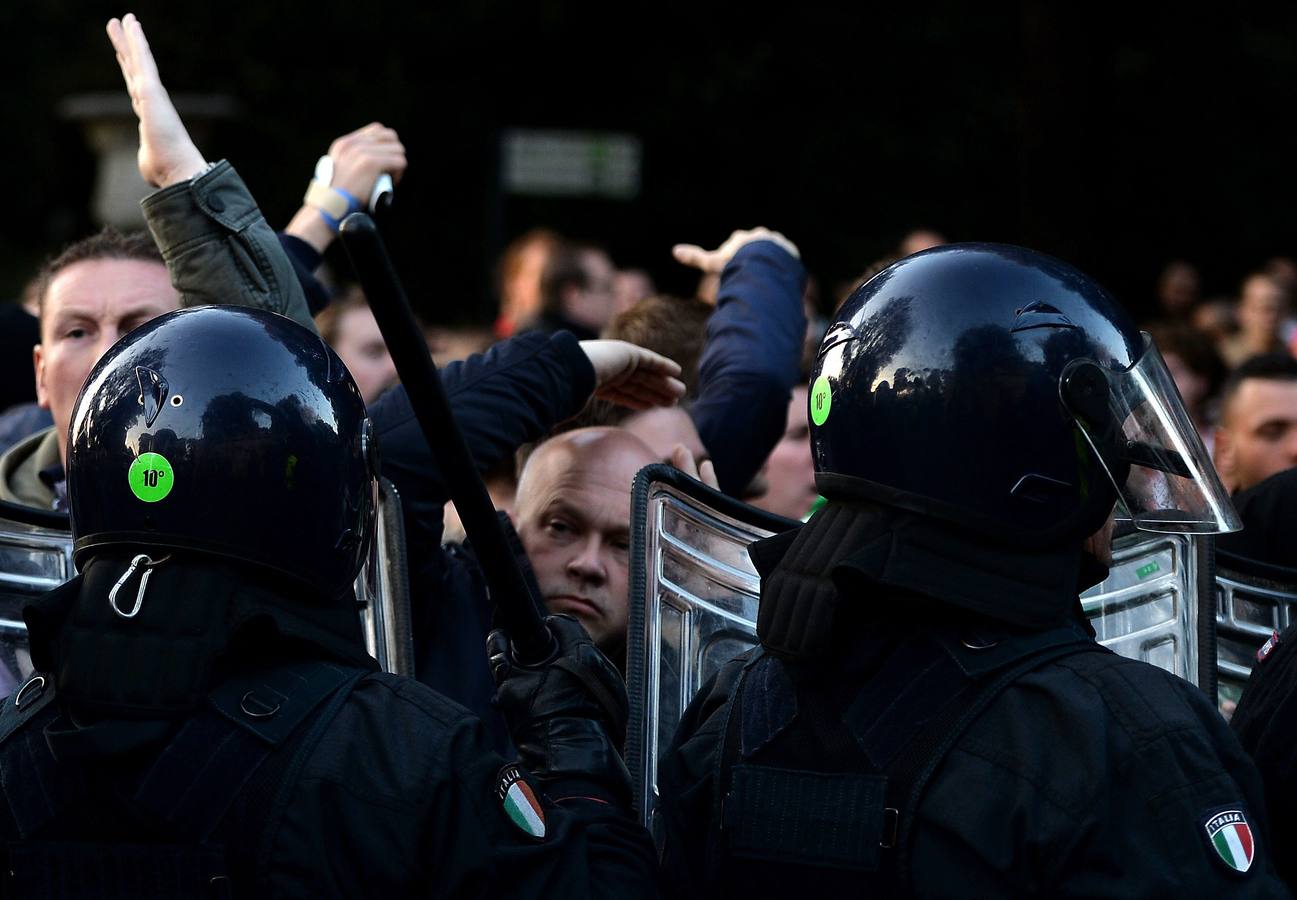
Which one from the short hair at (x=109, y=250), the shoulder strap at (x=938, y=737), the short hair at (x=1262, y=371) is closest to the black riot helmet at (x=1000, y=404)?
the shoulder strap at (x=938, y=737)

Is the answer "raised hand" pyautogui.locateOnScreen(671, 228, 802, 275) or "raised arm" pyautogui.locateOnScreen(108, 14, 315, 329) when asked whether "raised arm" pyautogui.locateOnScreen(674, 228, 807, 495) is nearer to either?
"raised hand" pyautogui.locateOnScreen(671, 228, 802, 275)

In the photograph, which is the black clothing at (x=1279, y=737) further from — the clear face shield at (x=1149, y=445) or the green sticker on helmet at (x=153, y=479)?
the green sticker on helmet at (x=153, y=479)

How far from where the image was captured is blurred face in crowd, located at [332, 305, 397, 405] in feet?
19.0

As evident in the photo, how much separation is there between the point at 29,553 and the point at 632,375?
1249 mm

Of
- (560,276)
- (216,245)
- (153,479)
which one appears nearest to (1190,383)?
(560,276)

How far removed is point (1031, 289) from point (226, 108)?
11.1 metres

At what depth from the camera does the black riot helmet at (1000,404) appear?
88.4 inches

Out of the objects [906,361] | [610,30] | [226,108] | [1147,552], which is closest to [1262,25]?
[610,30]

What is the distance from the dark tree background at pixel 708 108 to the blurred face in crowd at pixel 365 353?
8.77 meters

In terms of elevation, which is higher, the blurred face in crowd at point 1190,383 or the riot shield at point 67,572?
the blurred face in crowd at point 1190,383

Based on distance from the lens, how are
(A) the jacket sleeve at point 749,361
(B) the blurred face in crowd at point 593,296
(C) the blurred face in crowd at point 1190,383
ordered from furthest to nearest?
1. (B) the blurred face in crowd at point 593,296
2. (C) the blurred face in crowd at point 1190,383
3. (A) the jacket sleeve at point 749,361

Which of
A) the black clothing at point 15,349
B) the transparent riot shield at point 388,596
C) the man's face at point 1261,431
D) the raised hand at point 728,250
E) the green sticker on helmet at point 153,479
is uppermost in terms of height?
the man's face at point 1261,431

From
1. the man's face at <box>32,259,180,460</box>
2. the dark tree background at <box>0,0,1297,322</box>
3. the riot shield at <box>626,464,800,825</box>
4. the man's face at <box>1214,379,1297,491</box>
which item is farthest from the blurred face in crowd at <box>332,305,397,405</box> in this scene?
the dark tree background at <box>0,0,1297,322</box>

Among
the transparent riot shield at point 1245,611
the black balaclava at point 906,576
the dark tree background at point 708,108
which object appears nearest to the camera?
the black balaclava at point 906,576
